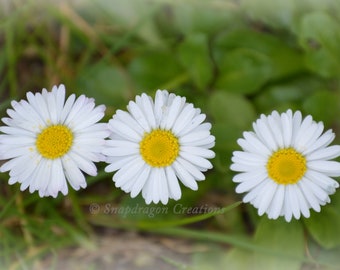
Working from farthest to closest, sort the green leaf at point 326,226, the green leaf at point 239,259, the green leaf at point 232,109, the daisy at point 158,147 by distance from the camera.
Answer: the green leaf at point 232,109 → the green leaf at point 239,259 → the green leaf at point 326,226 → the daisy at point 158,147

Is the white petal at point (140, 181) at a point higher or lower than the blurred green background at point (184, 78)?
lower

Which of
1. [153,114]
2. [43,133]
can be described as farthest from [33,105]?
[153,114]

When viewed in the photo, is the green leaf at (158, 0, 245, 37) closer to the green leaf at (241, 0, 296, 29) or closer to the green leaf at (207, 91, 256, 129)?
the green leaf at (241, 0, 296, 29)

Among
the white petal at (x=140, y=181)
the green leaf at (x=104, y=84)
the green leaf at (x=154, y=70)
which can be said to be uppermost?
the green leaf at (x=154, y=70)

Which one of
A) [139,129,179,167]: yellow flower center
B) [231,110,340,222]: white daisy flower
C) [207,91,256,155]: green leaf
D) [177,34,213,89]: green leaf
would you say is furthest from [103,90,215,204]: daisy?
[177,34,213,89]: green leaf

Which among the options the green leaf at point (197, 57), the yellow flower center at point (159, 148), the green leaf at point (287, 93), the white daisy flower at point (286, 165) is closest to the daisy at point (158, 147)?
the yellow flower center at point (159, 148)

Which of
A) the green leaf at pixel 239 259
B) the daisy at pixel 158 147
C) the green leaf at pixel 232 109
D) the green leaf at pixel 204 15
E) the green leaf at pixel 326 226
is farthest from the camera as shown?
the green leaf at pixel 204 15

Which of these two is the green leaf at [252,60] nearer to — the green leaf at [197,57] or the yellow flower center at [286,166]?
the green leaf at [197,57]
